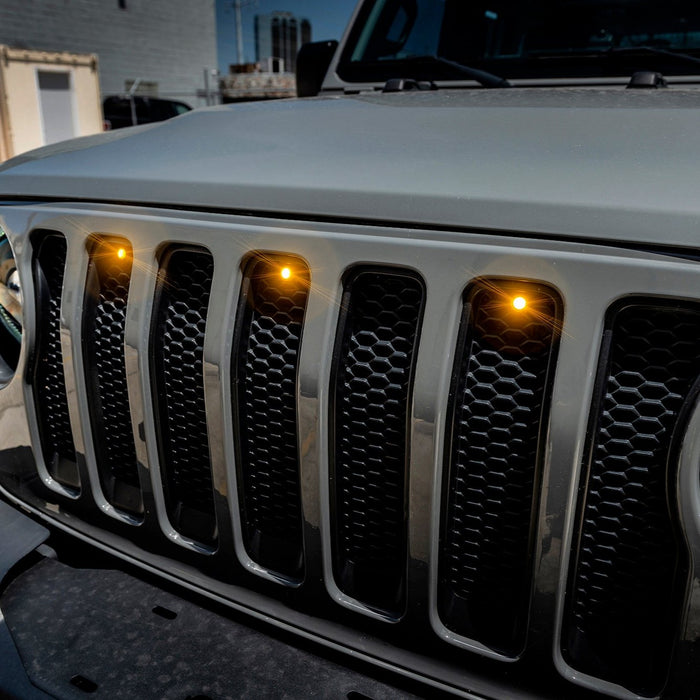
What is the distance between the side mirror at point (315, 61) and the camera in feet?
9.25

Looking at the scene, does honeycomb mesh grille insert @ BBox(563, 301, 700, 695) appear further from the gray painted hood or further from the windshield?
the windshield

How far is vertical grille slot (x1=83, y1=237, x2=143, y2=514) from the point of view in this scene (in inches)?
57.4

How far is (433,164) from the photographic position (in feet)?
3.77

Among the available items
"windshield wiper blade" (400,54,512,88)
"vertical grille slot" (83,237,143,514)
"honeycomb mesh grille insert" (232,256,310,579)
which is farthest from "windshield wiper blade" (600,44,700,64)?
"vertical grille slot" (83,237,143,514)

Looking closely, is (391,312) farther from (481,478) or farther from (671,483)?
(671,483)

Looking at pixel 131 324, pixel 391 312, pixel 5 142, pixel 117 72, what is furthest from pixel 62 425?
pixel 117 72

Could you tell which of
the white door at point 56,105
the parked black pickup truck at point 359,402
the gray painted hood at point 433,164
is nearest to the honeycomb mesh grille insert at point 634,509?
the parked black pickup truck at point 359,402

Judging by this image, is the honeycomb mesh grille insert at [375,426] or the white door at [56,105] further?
the white door at [56,105]

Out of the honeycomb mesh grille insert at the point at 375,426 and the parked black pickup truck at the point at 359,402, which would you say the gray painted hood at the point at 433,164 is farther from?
the honeycomb mesh grille insert at the point at 375,426

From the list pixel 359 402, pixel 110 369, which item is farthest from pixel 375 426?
pixel 110 369

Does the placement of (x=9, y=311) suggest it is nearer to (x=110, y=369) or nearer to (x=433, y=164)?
(x=110, y=369)

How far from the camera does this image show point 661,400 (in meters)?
1.00

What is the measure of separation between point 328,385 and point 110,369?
614 mm

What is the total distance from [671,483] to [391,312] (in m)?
0.52
